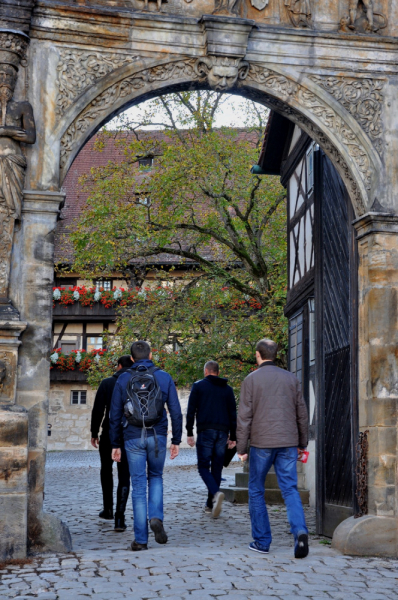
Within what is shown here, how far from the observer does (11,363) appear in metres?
6.86

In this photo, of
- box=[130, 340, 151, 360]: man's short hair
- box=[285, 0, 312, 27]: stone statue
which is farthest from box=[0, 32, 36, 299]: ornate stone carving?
box=[285, 0, 312, 27]: stone statue

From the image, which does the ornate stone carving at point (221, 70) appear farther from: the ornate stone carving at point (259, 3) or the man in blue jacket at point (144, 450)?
the man in blue jacket at point (144, 450)

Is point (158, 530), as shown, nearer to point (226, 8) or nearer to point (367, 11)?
point (226, 8)

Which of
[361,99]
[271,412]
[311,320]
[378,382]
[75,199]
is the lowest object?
[271,412]

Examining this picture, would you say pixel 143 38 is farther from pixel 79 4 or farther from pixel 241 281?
pixel 241 281

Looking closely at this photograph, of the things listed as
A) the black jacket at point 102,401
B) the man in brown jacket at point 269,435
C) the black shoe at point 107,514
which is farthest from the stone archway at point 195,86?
the black shoe at point 107,514

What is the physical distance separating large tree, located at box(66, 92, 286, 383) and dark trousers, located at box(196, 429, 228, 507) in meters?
9.00

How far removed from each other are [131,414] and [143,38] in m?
3.29

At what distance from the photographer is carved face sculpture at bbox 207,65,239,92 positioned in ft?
25.1

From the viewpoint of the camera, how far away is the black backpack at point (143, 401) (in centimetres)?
684

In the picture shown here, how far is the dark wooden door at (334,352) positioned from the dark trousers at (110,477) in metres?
2.01

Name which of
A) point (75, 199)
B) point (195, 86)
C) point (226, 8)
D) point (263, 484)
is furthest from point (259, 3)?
point (75, 199)

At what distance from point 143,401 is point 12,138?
2.42 meters

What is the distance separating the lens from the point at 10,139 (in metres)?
7.10
